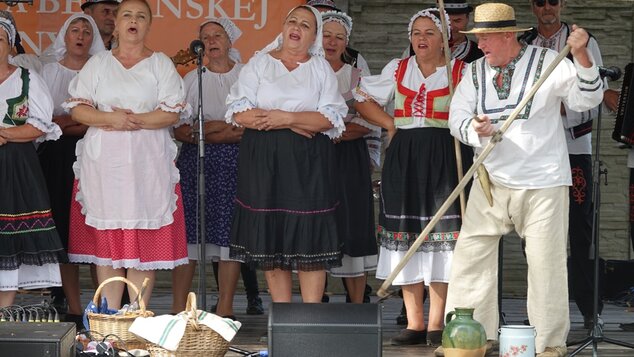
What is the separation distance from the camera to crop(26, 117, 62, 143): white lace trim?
6.96 meters

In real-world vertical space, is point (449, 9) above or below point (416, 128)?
above

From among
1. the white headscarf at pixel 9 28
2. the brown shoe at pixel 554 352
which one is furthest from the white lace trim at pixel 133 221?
the brown shoe at pixel 554 352

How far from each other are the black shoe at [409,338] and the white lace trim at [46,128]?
202cm

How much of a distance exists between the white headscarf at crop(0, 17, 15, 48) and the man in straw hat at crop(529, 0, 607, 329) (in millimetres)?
2770

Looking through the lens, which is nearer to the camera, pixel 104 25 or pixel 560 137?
pixel 560 137

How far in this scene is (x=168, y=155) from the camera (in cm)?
714

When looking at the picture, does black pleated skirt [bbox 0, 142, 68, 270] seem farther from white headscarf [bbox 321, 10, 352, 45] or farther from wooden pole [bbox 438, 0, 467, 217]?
wooden pole [bbox 438, 0, 467, 217]

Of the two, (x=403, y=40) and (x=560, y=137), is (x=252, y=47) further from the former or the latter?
(x=560, y=137)

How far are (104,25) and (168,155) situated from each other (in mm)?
1233

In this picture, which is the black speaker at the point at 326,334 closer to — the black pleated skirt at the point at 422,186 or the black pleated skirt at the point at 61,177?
the black pleated skirt at the point at 422,186

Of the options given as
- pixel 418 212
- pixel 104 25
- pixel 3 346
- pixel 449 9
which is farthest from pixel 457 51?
pixel 3 346

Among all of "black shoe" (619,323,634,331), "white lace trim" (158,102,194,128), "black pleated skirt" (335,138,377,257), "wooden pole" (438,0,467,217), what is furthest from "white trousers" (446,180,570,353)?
"white lace trim" (158,102,194,128)

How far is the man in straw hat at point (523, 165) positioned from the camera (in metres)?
6.33

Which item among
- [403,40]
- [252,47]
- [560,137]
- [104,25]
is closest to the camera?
[560,137]
